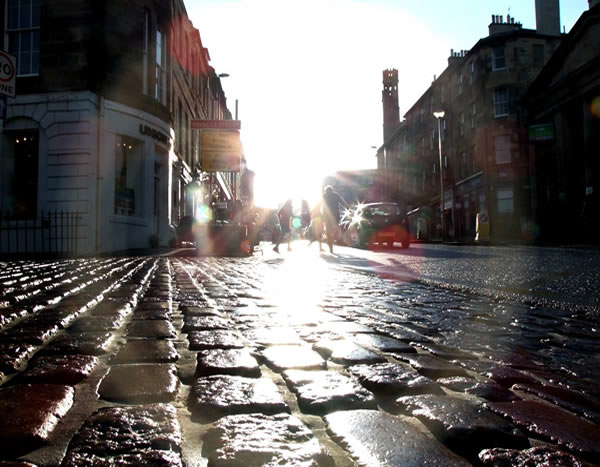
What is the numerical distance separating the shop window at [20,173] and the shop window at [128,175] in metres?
2.44

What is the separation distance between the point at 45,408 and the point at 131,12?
18553mm

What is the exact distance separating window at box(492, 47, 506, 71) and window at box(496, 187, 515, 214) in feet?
26.3

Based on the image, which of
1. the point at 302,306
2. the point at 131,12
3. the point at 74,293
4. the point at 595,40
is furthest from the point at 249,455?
the point at 595,40

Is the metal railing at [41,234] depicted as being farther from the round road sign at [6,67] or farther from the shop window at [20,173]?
the round road sign at [6,67]

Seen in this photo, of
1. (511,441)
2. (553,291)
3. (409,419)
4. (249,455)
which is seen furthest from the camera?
(553,291)

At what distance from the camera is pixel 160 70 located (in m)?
20.1

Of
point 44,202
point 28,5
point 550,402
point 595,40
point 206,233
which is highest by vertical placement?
point 595,40

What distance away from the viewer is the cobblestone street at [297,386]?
132 centimetres

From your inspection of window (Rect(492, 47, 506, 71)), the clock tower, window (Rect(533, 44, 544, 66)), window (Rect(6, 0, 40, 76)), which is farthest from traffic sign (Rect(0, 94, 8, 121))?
the clock tower

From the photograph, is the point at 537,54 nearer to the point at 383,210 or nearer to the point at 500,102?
the point at 500,102

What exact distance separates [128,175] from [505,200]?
82.8ft

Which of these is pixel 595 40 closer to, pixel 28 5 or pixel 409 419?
pixel 28 5

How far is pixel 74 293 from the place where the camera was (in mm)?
4988

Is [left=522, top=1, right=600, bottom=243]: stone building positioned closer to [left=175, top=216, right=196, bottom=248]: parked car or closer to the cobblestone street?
[left=175, top=216, right=196, bottom=248]: parked car
